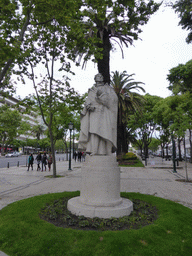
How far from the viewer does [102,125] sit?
4.83m

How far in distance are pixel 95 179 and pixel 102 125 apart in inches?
53.5

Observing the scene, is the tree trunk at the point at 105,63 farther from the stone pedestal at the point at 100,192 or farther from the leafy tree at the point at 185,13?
the stone pedestal at the point at 100,192

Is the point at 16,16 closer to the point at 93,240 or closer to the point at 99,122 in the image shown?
the point at 99,122

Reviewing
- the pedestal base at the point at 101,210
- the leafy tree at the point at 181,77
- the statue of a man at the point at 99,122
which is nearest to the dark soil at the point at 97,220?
the pedestal base at the point at 101,210

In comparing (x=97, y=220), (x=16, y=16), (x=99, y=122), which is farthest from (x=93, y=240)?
(x=16, y=16)

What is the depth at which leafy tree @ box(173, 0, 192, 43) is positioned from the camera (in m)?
11.0

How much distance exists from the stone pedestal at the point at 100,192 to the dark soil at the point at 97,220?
15cm

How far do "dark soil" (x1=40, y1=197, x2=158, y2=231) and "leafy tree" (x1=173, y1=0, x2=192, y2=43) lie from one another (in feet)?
37.7

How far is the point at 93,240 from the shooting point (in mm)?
3098

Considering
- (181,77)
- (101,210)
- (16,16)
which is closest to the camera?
(101,210)

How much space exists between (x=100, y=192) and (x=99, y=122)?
5.64 feet

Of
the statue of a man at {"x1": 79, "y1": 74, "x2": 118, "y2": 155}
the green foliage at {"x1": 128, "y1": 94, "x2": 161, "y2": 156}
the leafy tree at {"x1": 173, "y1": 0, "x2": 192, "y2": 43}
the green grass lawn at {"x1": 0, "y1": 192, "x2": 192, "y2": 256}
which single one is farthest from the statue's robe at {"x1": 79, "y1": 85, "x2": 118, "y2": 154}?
the green foliage at {"x1": 128, "y1": 94, "x2": 161, "y2": 156}

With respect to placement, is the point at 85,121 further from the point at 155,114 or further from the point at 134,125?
the point at 134,125

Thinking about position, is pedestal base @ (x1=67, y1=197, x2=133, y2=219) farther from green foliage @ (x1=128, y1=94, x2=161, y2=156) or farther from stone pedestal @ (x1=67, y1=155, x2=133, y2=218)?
green foliage @ (x1=128, y1=94, x2=161, y2=156)
